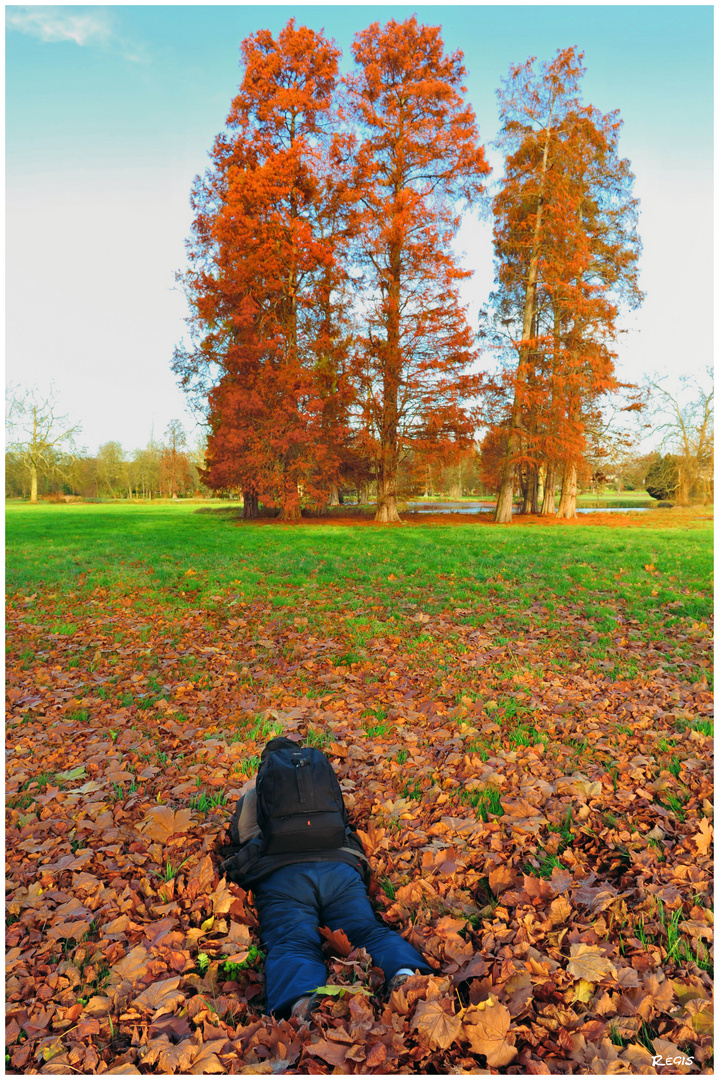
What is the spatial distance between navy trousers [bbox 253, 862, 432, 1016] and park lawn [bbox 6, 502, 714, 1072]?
13cm

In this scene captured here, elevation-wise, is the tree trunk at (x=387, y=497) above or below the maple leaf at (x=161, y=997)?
above

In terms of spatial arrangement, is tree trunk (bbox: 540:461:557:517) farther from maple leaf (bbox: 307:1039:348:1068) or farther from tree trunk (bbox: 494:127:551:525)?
maple leaf (bbox: 307:1039:348:1068)

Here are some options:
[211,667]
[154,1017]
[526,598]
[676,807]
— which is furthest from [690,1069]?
[526,598]

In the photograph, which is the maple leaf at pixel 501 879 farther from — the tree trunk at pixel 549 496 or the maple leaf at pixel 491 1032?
the tree trunk at pixel 549 496

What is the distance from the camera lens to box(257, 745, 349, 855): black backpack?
2652mm

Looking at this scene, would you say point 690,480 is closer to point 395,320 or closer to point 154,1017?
point 395,320

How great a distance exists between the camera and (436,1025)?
1827 millimetres

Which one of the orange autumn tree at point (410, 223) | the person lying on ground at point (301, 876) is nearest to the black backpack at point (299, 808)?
the person lying on ground at point (301, 876)

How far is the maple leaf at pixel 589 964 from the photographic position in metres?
2.04

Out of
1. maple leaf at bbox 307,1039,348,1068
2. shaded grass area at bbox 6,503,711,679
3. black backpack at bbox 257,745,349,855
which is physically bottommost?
maple leaf at bbox 307,1039,348,1068

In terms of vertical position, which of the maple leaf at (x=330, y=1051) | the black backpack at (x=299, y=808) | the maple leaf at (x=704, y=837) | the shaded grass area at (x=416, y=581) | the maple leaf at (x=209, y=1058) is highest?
the shaded grass area at (x=416, y=581)

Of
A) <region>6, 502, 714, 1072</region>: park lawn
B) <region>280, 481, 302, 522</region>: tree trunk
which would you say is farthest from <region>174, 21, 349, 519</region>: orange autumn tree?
<region>6, 502, 714, 1072</region>: park lawn

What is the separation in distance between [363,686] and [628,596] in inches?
183

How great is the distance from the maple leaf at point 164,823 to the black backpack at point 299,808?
0.69 m
